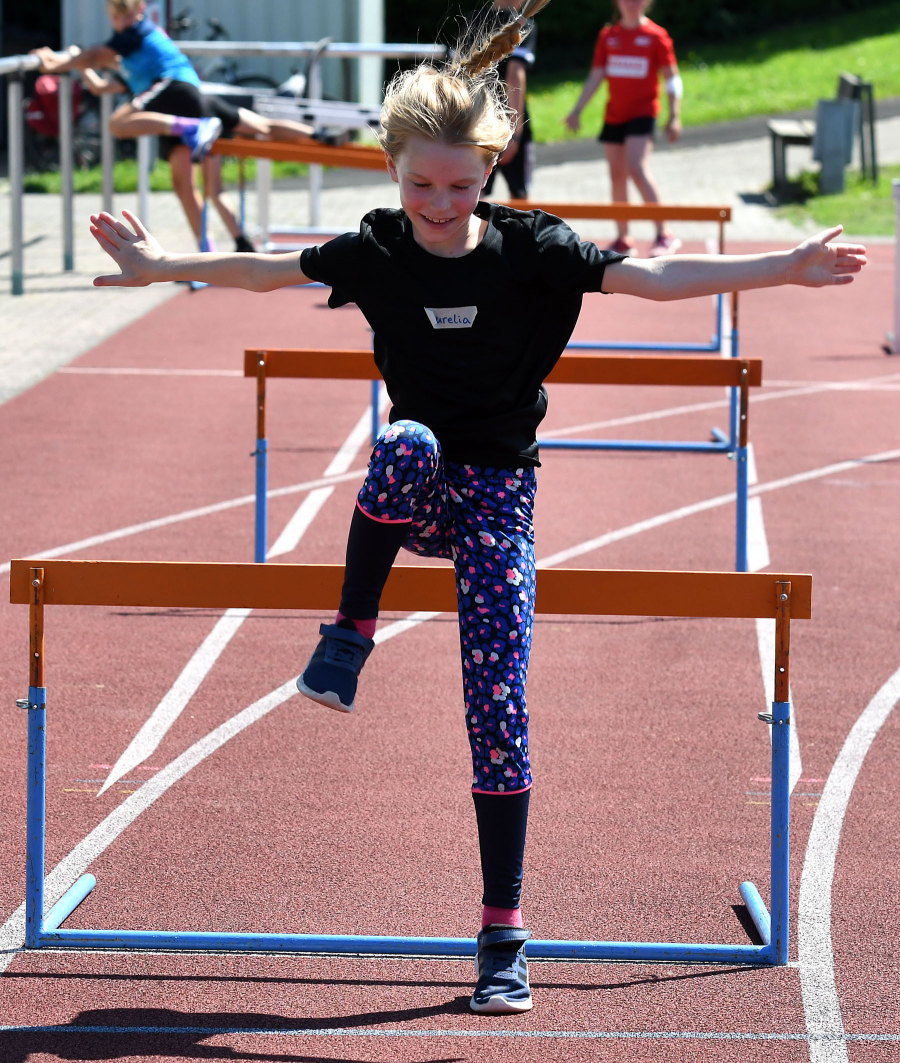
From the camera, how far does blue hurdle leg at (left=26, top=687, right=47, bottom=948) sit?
3652 millimetres

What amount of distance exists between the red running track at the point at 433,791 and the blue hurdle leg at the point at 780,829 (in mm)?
104

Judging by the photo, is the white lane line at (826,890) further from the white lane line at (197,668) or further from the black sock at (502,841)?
the white lane line at (197,668)

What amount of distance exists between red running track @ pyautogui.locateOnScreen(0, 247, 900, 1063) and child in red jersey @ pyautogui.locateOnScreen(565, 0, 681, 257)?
5.75m

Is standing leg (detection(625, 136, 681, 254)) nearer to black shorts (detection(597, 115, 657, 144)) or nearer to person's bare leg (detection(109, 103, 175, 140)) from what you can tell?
black shorts (detection(597, 115, 657, 144))

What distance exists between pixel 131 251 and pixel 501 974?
1.82 meters

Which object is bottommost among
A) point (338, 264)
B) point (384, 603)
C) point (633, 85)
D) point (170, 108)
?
point (384, 603)

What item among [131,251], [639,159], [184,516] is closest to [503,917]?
[131,251]

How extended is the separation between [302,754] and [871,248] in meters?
14.2

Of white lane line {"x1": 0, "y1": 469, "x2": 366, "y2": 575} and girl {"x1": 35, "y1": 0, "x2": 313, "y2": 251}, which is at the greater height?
girl {"x1": 35, "y1": 0, "x2": 313, "y2": 251}

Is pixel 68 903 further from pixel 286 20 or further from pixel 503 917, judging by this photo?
pixel 286 20

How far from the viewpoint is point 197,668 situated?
596 cm

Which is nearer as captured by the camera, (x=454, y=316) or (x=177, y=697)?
(x=454, y=316)

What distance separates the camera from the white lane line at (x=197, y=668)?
508 centimetres

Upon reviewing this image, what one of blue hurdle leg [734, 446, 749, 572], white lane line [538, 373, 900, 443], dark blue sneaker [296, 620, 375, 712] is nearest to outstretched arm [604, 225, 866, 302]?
dark blue sneaker [296, 620, 375, 712]
